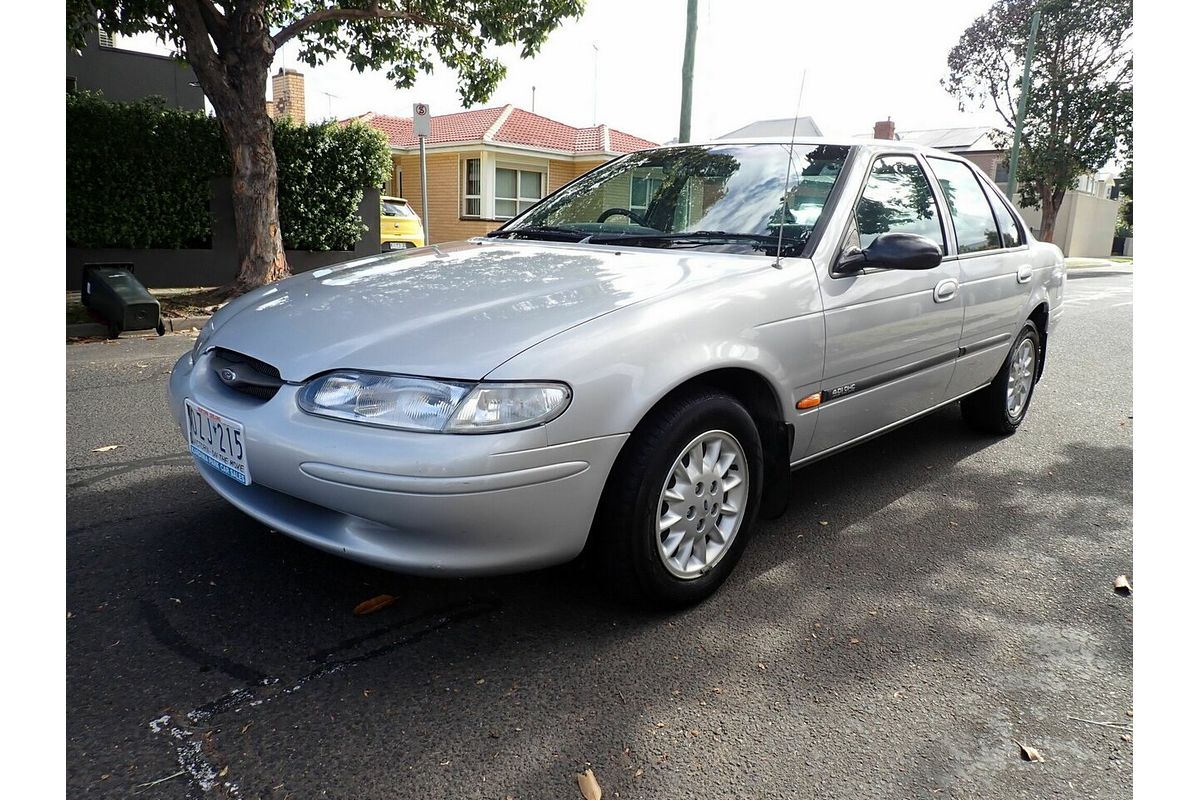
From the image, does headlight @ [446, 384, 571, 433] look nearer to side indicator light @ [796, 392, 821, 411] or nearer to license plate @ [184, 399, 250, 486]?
license plate @ [184, 399, 250, 486]

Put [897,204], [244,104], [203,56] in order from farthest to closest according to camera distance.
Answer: [244,104]
[203,56]
[897,204]

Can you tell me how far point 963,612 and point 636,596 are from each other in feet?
3.77

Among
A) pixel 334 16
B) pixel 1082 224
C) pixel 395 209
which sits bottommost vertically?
pixel 395 209

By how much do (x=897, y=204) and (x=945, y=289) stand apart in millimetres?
435

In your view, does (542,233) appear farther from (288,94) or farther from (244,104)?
(288,94)

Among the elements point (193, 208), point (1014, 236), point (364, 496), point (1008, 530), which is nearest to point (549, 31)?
point (193, 208)

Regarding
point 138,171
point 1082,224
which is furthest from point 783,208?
point 1082,224

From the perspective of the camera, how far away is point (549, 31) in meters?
11.3

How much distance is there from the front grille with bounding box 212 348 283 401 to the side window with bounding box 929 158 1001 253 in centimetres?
310

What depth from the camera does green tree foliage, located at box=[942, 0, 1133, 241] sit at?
1063 inches

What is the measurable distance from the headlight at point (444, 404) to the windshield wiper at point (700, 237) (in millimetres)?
1284

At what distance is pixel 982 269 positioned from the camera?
13.4ft

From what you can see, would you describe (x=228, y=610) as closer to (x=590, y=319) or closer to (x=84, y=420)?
(x=590, y=319)

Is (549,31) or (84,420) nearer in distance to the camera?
(84,420)
